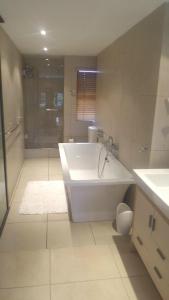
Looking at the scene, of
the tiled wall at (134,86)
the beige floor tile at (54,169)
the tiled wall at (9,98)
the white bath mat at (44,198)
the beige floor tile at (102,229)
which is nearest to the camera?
the tiled wall at (134,86)

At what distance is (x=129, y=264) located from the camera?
2.13 m

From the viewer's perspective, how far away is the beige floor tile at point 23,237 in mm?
2338

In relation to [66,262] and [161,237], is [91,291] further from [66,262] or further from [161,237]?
[161,237]

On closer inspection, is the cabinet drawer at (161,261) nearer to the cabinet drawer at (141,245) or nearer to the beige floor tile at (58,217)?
the cabinet drawer at (141,245)

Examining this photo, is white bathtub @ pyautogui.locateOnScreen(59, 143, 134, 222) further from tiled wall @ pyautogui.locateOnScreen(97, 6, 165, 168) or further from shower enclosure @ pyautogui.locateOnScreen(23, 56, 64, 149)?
shower enclosure @ pyautogui.locateOnScreen(23, 56, 64, 149)

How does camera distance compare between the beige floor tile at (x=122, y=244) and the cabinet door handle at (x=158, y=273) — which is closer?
the cabinet door handle at (x=158, y=273)

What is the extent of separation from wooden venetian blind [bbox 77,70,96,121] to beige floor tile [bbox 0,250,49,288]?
137 inches

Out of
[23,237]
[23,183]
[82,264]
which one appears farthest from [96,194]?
[23,183]

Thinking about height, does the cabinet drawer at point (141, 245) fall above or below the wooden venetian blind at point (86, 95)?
below

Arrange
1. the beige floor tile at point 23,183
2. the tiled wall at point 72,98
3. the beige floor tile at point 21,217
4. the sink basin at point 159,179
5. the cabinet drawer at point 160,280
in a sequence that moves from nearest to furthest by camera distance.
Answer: the cabinet drawer at point 160,280 < the sink basin at point 159,179 < the beige floor tile at point 21,217 < the beige floor tile at point 23,183 < the tiled wall at point 72,98

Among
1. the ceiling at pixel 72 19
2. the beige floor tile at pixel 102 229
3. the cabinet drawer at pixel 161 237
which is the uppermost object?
the ceiling at pixel 72 19

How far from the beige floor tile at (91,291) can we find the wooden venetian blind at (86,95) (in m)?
3.78

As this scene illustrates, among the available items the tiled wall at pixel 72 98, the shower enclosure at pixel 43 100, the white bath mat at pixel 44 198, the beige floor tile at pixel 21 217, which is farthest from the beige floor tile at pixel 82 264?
the shower enclosure at pixel 43 100

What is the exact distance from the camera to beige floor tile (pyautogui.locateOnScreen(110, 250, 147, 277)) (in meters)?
2.04
